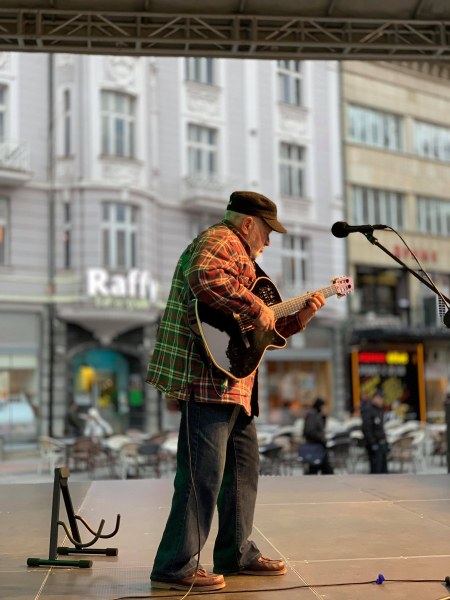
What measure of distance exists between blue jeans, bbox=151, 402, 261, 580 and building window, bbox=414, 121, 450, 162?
104ft

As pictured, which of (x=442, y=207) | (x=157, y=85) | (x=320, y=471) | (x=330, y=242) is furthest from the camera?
(x=442, y=207)

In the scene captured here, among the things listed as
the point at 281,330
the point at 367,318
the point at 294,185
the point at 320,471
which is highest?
the point at 294,185

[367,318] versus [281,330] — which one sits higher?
[367,318]

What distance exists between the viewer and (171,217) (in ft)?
88.2

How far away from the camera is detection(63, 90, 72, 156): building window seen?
25.0 metres

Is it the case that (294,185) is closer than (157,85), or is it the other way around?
(157,85)

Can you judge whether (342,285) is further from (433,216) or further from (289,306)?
(433,216)

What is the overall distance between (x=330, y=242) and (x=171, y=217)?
23.4ft

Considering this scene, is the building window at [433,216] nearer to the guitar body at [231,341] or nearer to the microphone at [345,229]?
the microphone at [345,229]

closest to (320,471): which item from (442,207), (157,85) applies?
(157,85)

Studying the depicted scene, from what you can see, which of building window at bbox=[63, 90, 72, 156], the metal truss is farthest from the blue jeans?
building window at bbox=[63, 90, 72, 156]

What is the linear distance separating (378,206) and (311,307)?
96.3 ft

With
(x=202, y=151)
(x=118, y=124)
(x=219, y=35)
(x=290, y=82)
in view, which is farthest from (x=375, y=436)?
Answer: (x=290, y=82)

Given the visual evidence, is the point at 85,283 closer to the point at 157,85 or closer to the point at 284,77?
the point at 157,85
